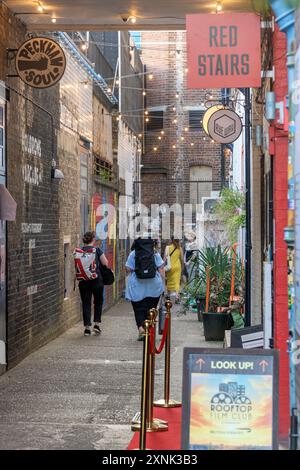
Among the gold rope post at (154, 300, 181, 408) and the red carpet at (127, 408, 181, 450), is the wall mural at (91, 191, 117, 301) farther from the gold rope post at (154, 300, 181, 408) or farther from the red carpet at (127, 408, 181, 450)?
the red carpet at (127, 408, 181, 450)

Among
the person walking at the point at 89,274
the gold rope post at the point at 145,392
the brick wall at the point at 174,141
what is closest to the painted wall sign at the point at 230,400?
the gold rope post at the point at 145,392

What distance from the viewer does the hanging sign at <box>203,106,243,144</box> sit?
45.5 ft

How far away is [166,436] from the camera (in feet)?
24.0

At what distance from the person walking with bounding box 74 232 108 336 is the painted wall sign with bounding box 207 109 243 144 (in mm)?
2676

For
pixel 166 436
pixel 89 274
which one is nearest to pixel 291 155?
pixel 166 436

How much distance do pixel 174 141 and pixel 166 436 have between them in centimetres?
2559

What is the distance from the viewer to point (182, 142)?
32344 millimetres

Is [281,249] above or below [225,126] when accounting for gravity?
below

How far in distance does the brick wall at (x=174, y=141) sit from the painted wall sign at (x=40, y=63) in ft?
69.3

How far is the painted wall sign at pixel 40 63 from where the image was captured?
10.8 metres

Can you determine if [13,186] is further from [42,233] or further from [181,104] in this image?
[181,104]

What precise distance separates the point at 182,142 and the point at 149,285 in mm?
19903

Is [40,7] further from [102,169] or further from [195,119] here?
[195,119]

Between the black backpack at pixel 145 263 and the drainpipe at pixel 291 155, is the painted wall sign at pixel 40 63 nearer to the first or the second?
the black backpack at pixel 145 263
